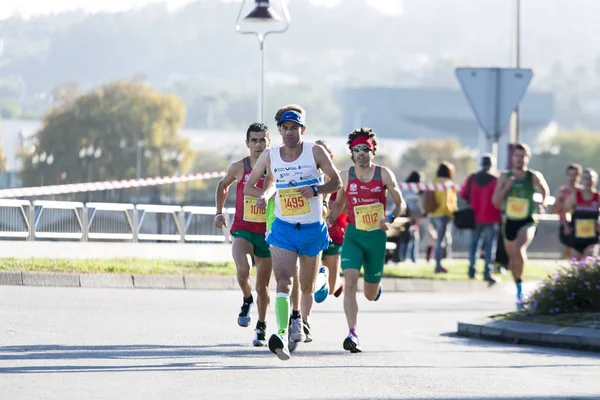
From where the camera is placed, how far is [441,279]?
23.2 metres

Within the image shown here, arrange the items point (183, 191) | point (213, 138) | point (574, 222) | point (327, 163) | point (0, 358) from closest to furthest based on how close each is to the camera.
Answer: point (0, 358), point (327, 163), point (574, 222), point (183, 191), point (213, 138)

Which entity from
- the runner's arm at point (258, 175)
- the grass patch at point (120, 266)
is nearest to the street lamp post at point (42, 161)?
the grass patch at point (120, 266)

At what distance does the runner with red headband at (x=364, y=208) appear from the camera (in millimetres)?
12219

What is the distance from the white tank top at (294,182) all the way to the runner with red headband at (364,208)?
1.12m

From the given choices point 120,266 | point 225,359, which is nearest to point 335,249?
point 225,359

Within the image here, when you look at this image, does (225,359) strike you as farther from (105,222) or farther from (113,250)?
(105,222)

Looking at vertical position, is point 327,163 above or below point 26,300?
above

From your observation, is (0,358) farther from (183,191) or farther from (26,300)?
(183,191)

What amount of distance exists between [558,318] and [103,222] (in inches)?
433

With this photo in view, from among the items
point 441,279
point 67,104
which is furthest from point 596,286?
point 67,104

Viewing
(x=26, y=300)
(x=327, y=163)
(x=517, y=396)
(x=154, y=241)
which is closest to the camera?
(x=517, y=396)

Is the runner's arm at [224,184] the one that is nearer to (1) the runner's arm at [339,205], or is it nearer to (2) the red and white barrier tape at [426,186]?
(1) the runner's arm at [339,205]

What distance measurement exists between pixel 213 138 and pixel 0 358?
162419 mm

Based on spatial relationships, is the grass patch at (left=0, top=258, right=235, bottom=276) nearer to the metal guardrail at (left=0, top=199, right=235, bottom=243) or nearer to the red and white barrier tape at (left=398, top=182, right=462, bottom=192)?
the metal guardrail at (left=0, top=199, right=235, bottom=243)
